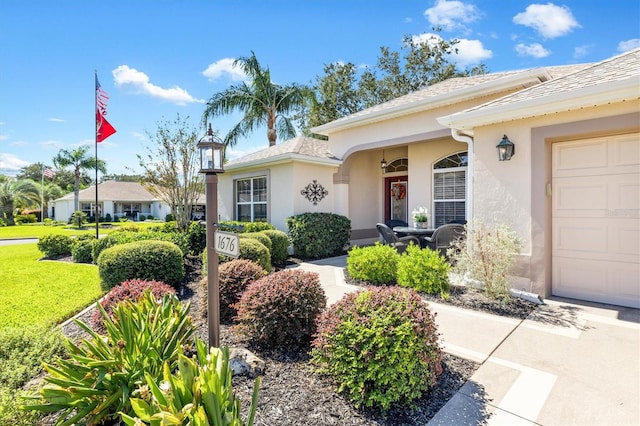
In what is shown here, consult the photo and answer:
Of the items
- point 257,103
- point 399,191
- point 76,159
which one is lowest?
point 399,191

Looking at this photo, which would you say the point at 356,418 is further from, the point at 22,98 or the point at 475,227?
the point at 22,98

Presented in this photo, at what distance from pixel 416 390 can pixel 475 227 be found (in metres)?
4.24

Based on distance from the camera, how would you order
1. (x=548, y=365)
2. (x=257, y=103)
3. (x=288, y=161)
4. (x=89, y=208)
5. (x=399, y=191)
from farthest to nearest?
(x=89, y=208) < (x=257, y=103) < (x=399, y=191) < (x=288, y=161) < (x=548, y=365)

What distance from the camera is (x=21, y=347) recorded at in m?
3.43

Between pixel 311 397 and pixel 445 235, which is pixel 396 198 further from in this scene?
pixel 311 397

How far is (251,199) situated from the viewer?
42.8ft

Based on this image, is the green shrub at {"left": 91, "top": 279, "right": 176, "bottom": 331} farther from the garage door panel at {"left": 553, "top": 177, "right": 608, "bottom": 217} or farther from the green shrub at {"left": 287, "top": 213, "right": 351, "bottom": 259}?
the garage door panel at {"left": 553, "top": 177, "right": 608, "bottom": 217}

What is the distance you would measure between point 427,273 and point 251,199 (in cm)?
875

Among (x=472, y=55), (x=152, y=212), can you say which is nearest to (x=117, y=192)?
(x=152, y=212)

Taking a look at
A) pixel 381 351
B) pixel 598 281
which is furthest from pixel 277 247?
pixel 598 281

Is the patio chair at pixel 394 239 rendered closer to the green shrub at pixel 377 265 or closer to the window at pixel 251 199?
the green shrub at pixel 377 265

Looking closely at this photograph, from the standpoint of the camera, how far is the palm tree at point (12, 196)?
34.9m

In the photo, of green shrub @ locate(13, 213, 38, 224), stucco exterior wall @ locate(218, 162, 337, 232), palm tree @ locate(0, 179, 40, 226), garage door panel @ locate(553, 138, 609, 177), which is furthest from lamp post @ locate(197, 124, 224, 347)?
green shrub @ locate(13, 213, 38, 224)

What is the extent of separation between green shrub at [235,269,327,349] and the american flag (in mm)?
13956
